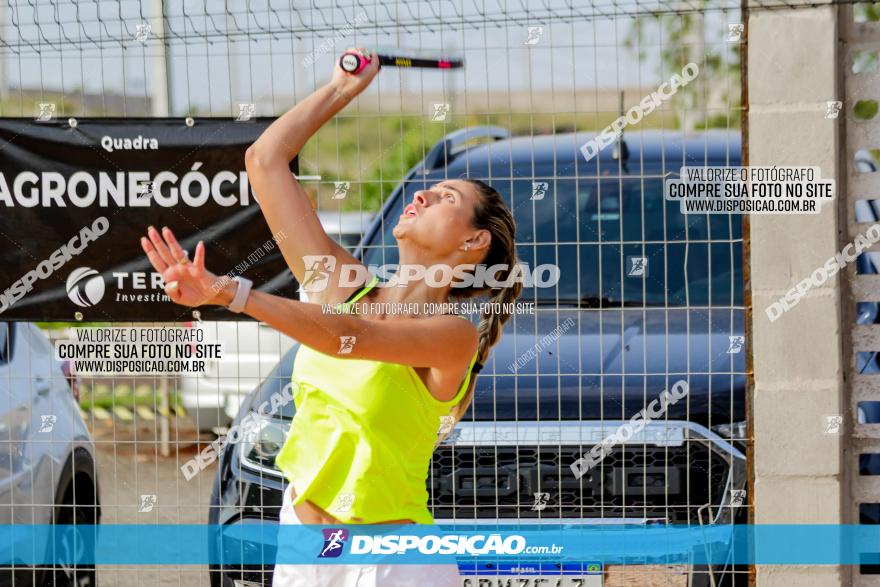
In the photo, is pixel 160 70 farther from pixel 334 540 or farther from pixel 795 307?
pixel 334 540

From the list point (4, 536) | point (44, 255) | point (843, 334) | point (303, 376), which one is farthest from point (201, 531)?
point (843, 334)

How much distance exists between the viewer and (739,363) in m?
5.29

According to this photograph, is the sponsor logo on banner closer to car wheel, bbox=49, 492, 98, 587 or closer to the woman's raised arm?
car wheel, bbox=49, 492, 98, 587

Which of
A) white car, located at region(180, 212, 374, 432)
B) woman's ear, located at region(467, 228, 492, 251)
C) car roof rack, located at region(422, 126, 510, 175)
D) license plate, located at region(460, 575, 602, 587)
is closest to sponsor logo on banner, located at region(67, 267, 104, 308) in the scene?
car roof rack, located at region(422, 126, 510, 175)

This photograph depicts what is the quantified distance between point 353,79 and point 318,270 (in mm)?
593

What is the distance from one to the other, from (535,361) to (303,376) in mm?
1949

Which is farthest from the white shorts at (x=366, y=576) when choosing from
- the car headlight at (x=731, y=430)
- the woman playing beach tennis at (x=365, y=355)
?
the car headlight at (x=731, y=430)

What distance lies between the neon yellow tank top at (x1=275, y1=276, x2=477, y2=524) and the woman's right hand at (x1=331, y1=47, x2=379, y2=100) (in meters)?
0.80

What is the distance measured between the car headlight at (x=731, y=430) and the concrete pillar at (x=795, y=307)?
80 mm

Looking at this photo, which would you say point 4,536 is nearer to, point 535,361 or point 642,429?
point 535,361

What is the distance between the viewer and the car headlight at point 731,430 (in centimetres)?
520

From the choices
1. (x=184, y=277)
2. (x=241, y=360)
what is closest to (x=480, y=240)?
(x=184, y=277)

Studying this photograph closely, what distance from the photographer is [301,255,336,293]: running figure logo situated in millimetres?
3783

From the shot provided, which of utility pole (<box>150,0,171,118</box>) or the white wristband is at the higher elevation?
utility pole (<box>150,0,171,118</box>)
